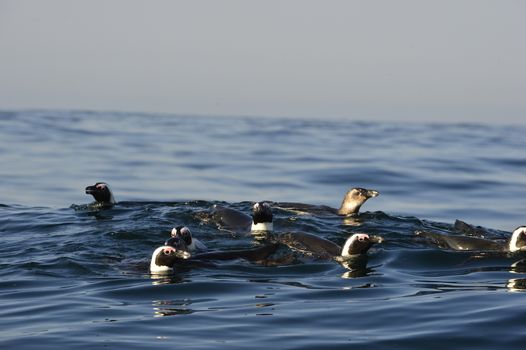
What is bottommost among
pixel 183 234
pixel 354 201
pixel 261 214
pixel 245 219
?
pixel 183 234

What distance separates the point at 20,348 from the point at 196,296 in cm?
273

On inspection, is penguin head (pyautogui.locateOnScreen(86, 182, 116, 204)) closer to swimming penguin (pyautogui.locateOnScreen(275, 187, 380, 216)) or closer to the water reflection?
Answer: swimming penguin (pyautogui.locateOnScreen(275, 187, 380, 216))

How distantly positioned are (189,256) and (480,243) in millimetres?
4195

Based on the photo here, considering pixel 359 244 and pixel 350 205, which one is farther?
pixel 350 205

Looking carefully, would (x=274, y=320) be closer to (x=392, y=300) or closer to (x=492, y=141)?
(x=392, y=300)

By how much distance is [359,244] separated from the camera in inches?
552

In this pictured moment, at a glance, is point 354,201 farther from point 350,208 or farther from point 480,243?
point 480,243

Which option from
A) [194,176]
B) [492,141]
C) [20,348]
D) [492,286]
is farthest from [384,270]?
[492,141]

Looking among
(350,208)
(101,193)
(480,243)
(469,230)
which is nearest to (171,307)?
(480,243)

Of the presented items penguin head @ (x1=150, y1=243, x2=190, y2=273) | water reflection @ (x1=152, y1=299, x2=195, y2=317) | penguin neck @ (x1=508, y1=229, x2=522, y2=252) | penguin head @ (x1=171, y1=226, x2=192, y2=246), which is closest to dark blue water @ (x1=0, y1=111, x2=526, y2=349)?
water reflection @ (x1=152, y1=299, x2=195, y2=317)

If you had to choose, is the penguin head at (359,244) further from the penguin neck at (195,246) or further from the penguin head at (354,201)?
the penguin head at (354,201)

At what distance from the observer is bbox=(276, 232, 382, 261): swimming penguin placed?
14000mm

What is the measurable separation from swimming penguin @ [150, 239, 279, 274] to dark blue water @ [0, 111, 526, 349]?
0.75 feet

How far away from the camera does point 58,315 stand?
10.9 meters
